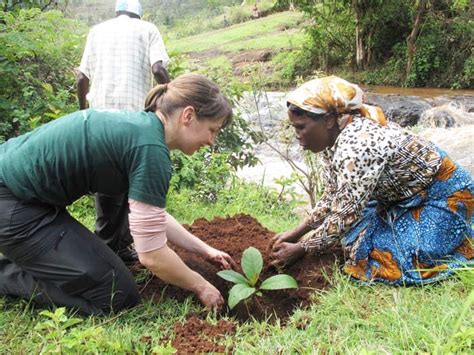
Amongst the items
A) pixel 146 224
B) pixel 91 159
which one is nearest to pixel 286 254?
pixel 146 224

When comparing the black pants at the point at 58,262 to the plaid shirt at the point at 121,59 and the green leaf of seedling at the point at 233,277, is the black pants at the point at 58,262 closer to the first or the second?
the green leaf of seedling at the point at 233,277

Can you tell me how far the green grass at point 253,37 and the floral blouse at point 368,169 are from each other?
16863 millimetres

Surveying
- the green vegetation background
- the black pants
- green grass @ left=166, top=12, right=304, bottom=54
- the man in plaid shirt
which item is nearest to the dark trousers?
the black pants

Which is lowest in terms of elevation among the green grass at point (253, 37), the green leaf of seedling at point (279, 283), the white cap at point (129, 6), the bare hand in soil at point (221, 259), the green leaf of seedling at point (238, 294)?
the green grass at point (253, 37)

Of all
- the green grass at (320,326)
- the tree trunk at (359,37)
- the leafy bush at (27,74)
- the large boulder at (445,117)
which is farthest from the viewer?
the tree trunk at (359,37)

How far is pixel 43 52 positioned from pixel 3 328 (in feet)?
11.9

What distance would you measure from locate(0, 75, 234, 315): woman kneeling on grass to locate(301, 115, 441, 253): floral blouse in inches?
22.1

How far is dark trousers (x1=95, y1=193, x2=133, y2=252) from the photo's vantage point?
2867mm

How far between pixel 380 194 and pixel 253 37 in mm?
20966

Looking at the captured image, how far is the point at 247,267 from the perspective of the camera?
97.5 inches

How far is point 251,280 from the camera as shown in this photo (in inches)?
97.3

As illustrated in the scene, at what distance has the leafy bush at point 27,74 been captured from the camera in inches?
173

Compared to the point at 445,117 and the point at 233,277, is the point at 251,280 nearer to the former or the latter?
the point at 233,277

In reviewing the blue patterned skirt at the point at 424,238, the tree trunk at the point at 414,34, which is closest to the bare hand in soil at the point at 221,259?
the blue patterned skirt at the point at 424,238
